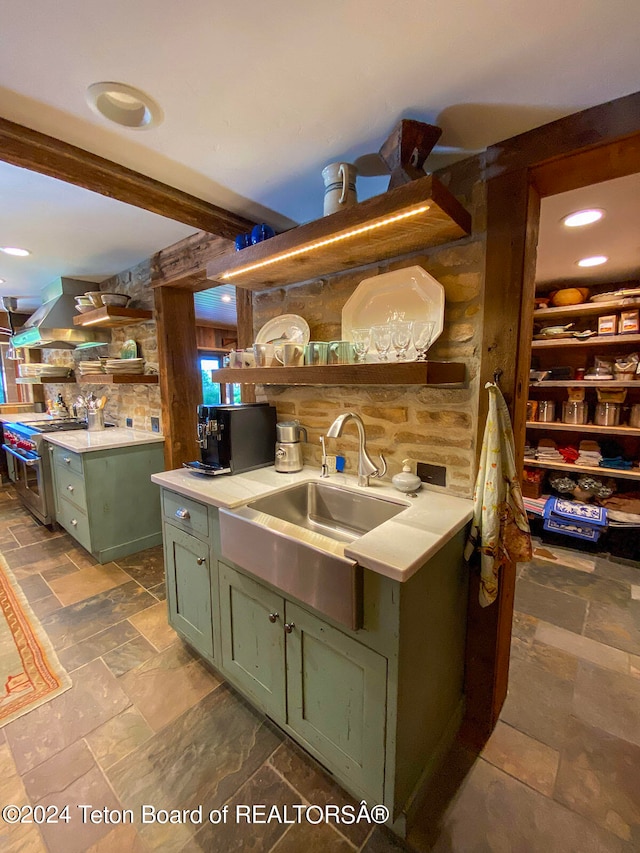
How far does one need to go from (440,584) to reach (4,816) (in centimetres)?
165

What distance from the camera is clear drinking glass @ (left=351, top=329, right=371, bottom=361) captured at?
1.57 metres

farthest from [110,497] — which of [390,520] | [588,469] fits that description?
[588,469]

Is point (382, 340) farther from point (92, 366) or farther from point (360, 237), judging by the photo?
point (92, 366)

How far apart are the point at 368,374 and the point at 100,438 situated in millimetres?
2582

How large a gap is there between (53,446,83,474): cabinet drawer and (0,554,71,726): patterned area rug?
91 centimetres

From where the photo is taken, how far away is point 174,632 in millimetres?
2064

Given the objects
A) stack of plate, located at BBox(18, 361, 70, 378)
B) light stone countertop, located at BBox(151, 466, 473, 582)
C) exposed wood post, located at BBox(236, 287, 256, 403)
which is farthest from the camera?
stack of plate, located at BBox(18, 361, 70, 378)

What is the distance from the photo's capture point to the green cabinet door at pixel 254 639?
53.2 inches

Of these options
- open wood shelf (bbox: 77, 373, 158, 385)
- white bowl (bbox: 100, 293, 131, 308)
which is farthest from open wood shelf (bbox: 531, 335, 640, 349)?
white bowl (bbox: 100, 293, 131, 308)

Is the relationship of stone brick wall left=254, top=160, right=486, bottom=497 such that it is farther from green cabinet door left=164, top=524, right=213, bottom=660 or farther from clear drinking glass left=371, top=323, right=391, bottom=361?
green cabinet door left=164, top=524, right=213, bottom=660

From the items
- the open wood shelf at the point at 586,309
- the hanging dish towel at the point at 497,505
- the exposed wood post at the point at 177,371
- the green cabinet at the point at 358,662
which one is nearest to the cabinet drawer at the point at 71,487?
the exposed wood post at the point at 177,371

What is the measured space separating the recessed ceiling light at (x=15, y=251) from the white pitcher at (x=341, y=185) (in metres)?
2.54

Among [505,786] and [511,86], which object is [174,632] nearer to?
[505,786]

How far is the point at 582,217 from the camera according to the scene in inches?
72.0
